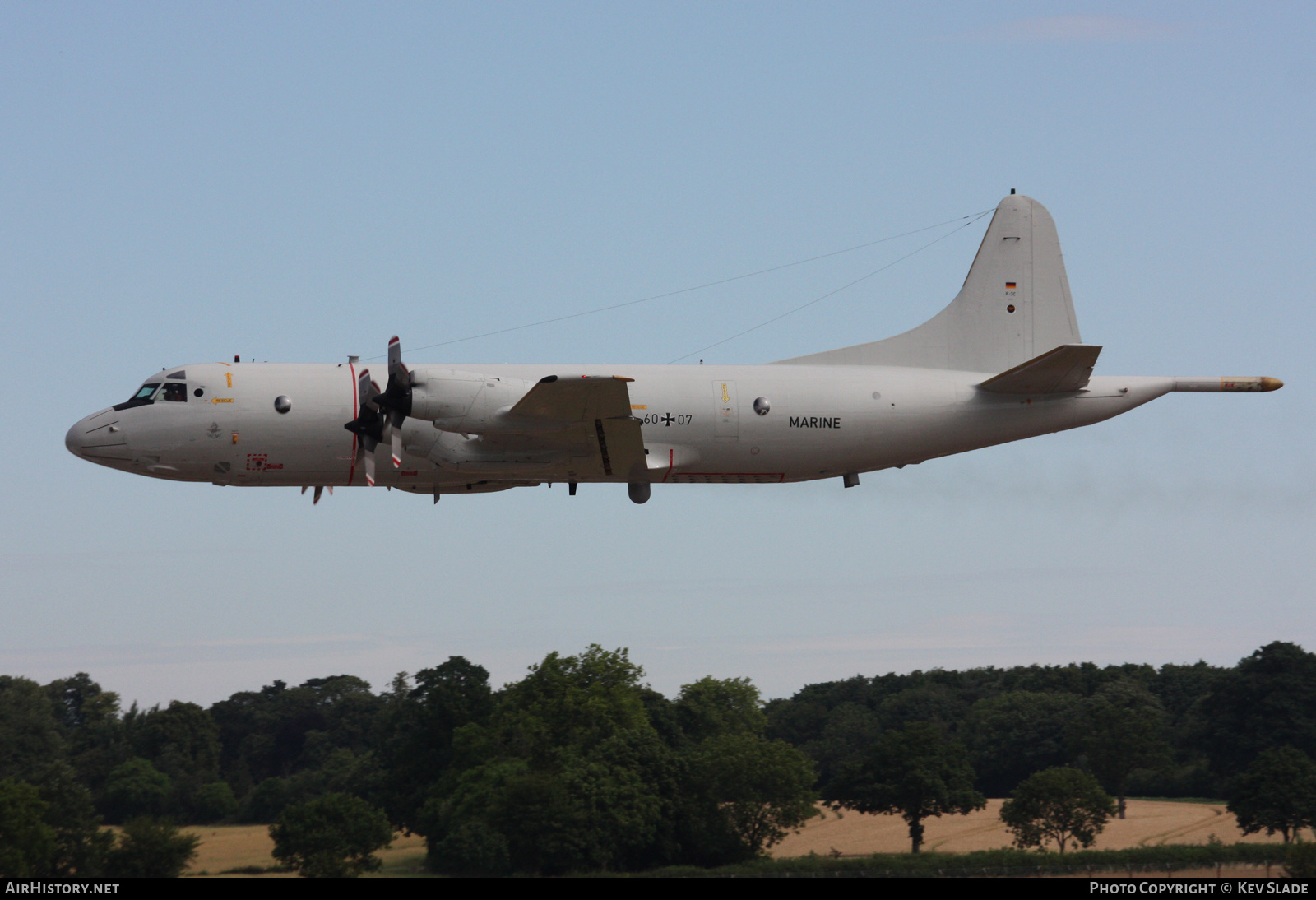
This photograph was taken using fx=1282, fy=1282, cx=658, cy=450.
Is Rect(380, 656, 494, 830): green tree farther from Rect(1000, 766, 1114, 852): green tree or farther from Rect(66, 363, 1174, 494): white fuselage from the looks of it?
Rect(66, 363, 1174, 494): white fuselage

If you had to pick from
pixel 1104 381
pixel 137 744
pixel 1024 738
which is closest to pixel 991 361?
pixel 1104 381

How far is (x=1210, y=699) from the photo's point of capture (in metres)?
55.5

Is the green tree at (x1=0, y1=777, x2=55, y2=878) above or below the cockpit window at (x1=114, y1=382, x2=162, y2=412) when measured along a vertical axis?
below

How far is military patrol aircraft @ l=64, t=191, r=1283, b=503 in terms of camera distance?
71.9ft

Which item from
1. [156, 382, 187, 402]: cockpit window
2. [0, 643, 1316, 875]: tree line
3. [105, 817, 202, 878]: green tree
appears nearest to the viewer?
[156, 382, 187, 402]: cockpit window

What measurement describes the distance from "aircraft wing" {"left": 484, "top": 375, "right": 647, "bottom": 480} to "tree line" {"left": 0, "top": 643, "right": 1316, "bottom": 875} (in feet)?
58.6

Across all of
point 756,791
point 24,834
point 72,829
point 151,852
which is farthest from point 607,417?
point 756,791

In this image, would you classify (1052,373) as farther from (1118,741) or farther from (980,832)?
(1118,741)

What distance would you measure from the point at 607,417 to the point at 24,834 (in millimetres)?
26104

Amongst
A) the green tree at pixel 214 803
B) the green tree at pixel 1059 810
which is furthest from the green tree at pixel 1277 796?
the green tree at pixel 214 803

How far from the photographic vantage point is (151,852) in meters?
33.8

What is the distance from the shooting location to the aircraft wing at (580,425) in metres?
20.8

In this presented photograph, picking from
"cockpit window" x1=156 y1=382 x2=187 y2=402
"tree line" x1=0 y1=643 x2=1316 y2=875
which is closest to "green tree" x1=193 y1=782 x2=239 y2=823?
"tree line" x1=0 y1=643 x2=1316 y2=875

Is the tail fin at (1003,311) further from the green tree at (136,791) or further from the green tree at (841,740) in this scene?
the green tree at (841,740)
